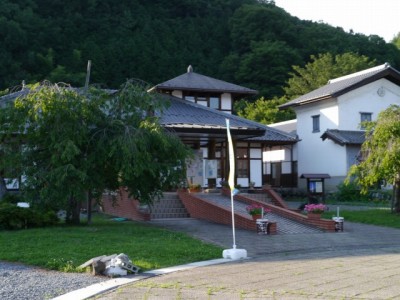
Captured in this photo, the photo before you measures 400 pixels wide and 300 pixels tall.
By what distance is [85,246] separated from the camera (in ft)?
43.7

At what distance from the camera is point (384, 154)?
20953 millimetres

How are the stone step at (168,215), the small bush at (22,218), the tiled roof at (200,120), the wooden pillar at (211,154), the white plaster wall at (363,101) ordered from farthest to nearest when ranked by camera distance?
the white plaster wall at (363,101) → the wooden pillar at (211,154) → the tiled roof at (200,120) → the stone step at (168,215) → the small bush at (22,218)

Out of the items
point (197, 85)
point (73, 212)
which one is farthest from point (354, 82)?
point (73, 212)

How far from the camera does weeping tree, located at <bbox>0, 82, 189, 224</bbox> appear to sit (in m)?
16.5

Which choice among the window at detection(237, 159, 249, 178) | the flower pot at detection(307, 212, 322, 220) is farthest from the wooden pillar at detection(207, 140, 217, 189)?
the flower pot at detection(307, 212, 322, 220)

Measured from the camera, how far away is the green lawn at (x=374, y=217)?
20203 millimetres

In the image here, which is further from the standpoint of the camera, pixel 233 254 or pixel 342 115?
pixel 342 115

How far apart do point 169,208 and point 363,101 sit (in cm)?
1752

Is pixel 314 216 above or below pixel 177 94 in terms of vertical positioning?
below

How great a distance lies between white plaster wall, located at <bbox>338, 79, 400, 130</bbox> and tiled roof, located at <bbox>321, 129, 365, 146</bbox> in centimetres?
36

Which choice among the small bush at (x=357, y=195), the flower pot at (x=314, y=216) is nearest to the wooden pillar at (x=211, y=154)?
the small bush at (x=357, y=195)

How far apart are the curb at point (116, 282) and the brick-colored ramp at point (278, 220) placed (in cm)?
620

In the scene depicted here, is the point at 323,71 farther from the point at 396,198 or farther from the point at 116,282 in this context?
the point at 116,282

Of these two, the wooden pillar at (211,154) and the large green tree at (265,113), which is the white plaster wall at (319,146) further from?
the large green tree at (265,113)
